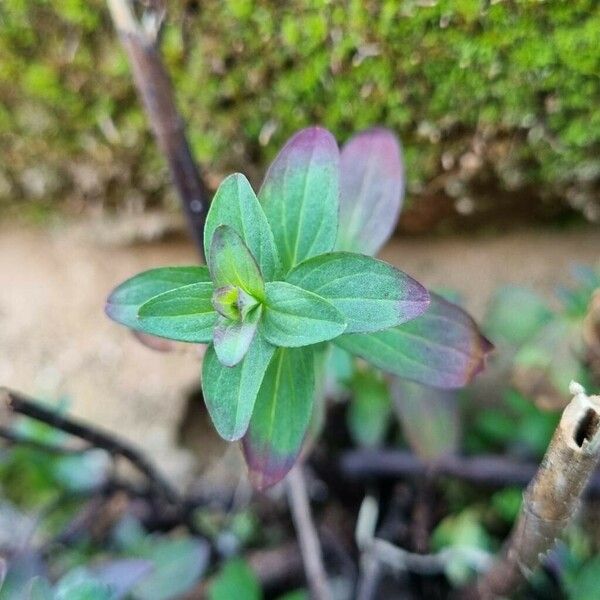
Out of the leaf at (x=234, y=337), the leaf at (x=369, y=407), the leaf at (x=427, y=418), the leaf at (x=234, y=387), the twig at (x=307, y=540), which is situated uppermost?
the leaf at (x=234, y=337)

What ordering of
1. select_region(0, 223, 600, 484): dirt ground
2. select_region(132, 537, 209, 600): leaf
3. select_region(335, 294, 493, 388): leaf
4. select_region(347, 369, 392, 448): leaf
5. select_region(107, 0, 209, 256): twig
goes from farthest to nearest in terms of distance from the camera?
select_region(0, 223, 600, 484): dirt ground
select_region(347, 369, 392, 448): leaf
select_region(132, 537, 209, 600): leaf
select_region(107, 0, 209, 256): twig
select_region(335, 294, 493, 388): leaf

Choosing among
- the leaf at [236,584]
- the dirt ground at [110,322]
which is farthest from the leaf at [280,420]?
the dirt ground at [110,322]

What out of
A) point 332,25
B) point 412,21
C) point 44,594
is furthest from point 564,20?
point 44,594

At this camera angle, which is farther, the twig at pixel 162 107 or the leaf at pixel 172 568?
the leaf at pixel 172 568

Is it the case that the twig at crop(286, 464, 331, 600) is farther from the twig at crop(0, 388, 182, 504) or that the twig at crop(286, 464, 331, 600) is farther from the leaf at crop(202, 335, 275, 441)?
the leaf at crop(202, 335, 275, 441)

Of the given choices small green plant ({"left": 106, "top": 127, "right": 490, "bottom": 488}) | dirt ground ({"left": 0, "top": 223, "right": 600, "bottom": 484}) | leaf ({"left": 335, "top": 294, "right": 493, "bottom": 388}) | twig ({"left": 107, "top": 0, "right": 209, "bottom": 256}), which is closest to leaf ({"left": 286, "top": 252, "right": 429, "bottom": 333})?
small green plant ({"left": 106, "top": 127, "right": 490, "bottom": 488})

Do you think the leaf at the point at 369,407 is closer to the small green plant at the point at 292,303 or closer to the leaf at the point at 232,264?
the small green plant at the point at 292,303

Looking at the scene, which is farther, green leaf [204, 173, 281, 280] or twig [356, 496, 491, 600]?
twig [356, 496, 491, 600]
